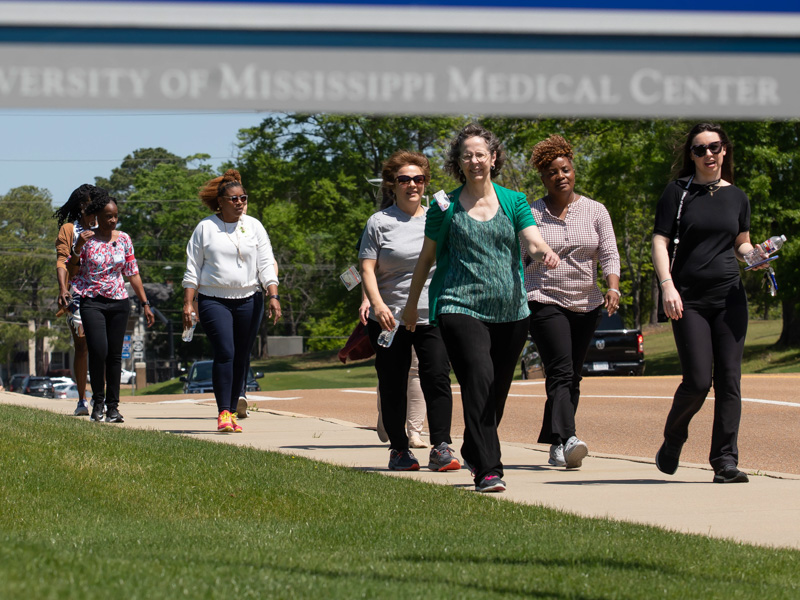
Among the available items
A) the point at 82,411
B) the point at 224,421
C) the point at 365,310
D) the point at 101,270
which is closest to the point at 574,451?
the point at 365,310

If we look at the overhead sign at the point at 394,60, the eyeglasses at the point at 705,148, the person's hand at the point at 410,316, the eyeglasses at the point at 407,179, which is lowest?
the person's hand at the point at 410,316

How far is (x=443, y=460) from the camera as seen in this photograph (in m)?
7.23

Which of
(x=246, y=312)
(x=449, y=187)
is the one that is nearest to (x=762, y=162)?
(x=449, y=187)

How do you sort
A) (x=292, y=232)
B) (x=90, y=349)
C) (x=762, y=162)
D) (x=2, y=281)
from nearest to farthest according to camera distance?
1. (x=90, y=349)
2. (x=762, y=162)
3. (x=292, y=232)
4. (x=2, y=281)

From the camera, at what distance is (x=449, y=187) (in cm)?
4897

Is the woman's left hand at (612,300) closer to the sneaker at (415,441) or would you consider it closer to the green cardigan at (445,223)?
the green cardigan at (445,223)

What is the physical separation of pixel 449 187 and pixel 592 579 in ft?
149

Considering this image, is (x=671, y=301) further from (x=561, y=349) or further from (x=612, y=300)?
(x=561, y=349)

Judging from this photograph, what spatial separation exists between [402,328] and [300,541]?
285cm

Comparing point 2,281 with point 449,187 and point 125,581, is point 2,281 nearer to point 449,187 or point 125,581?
point 449,187

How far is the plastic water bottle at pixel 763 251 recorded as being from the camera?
6.43 meters

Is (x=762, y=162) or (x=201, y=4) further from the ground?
(x=762, y=162)

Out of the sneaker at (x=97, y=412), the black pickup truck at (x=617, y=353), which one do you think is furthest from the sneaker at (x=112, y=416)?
the black pickup truck at (x=617, y=353)

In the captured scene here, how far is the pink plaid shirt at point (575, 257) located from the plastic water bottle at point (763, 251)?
1024mm
